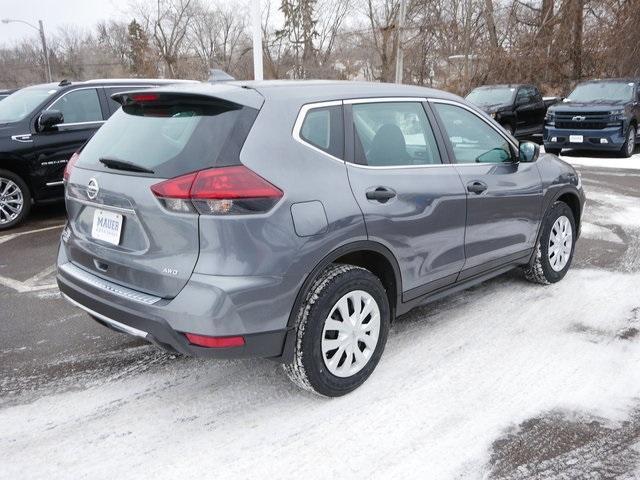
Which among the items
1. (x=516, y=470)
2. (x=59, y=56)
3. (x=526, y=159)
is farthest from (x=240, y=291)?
(x=59, y=56)

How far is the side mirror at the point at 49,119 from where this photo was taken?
7.14 meters

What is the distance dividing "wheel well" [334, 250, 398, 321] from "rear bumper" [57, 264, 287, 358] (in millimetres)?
643

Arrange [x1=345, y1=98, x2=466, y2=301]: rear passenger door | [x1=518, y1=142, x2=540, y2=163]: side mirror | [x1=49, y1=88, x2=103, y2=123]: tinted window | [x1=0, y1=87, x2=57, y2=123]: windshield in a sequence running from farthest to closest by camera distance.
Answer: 1. [x1=49, y1=88, x2=103, y2=123]: tinted window
2. [x1=0, y1=87, x2=57, y2=123]: windshield
3. [x1=518, y1=142, x2=540, y2=163]: side mirror
4. [x1=345, y1=98, x2=466, y2=301]: rear passenger door

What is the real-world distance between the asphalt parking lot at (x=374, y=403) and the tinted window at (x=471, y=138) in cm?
118

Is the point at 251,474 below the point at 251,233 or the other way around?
below

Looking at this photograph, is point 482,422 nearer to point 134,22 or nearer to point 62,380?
point 62,380

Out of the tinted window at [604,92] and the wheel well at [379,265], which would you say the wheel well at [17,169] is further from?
the tinted window at [604,92]

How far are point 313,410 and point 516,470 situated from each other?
1.05m

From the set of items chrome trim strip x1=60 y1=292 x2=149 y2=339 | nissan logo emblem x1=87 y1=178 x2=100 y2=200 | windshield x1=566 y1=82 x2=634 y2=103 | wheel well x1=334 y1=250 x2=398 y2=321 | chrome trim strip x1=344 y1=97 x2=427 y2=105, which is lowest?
chrome trim strip x1=60 y1=292 x2=149 y2=339

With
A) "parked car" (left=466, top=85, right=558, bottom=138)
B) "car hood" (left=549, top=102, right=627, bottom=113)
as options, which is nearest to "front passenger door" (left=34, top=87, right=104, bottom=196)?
"parked car" (left=466, top=85, right=558, bottom=138)

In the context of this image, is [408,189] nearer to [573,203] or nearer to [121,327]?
[121,327]

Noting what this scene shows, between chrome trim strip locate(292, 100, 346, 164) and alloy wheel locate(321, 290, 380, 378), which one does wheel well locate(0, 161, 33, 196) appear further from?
alloy wheel locate(321, 290, 380, 378)

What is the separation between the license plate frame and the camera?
2918mm

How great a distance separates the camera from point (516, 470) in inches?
102
